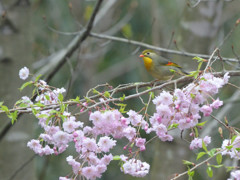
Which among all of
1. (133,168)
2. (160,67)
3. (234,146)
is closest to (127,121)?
(133,168)

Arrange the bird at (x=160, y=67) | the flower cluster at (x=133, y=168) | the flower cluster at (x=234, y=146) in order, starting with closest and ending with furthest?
the flower cluster at (x=234, y=146) < the flower cluster at (x=133, y=168) < the bird at (x=160, y=67)

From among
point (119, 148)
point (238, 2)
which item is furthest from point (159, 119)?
point (119, 148)

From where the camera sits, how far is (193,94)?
73.0 inches

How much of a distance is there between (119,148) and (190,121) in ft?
23.9

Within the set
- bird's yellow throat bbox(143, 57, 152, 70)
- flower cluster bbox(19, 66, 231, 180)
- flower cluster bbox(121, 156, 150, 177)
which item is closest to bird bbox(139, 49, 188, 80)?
bird's yellow throat bbox(143, 57, 152, 70)

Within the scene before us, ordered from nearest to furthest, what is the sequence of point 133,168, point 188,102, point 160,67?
point 188,102 < point 133,168 < point 160,67

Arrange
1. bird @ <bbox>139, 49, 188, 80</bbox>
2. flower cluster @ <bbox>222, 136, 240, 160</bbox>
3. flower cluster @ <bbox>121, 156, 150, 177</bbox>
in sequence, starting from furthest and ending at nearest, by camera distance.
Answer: bird @ <bbox>139, 49, 188, 80</bbox>, flower cluster @ <bbox>121, 156, 150, 177</bbox>, flower cluster @ <bbox>222, 136, 240, 160</bbox>

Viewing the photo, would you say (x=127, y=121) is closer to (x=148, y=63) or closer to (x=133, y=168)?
(x=133, y=168)

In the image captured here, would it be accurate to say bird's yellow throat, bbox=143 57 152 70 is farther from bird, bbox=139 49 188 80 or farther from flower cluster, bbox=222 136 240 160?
flower cluster, bbox=222 136 240 160

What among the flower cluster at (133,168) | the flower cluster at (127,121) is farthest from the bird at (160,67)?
the flower cluster at (133,168)

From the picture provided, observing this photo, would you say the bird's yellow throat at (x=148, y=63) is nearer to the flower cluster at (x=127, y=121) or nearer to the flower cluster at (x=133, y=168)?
the flower cluster at (x=127, y=121)

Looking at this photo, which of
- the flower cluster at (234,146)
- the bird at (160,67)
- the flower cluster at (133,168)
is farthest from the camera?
the bird at (160,67)

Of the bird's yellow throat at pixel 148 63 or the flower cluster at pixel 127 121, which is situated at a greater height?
the flower cluster at pixel 127 121

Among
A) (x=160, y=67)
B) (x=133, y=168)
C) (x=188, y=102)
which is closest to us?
(x=188, y=102)
